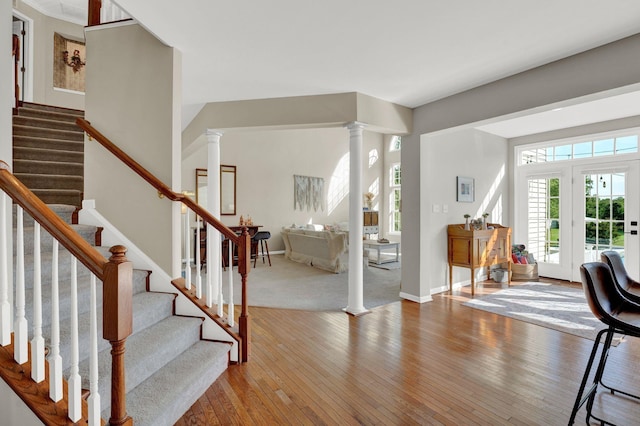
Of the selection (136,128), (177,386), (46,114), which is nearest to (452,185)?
(136,128)

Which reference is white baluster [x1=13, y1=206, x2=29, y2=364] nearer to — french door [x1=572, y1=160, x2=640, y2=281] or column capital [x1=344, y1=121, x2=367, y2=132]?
column capital [x1=344, y1=121, x2=367, y2=132]

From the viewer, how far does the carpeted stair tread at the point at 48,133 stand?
11.1ft

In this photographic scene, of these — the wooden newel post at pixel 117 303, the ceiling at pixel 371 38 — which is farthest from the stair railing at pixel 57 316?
the ceiling at pixel 371 38

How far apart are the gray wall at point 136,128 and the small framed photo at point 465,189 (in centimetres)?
401

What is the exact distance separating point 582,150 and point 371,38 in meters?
4.56

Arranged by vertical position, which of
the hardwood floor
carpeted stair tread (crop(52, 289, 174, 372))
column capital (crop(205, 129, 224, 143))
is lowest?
the hardwood floor

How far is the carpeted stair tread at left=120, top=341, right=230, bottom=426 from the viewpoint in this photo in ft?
5.65

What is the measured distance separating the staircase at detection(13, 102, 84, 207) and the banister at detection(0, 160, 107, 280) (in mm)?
2015

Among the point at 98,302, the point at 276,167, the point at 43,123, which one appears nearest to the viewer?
the point at 98,302

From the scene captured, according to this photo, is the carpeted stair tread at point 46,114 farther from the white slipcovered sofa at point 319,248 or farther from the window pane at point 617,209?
the window pane at point 617,209

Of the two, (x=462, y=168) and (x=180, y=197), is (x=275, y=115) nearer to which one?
(x=180, y=197)

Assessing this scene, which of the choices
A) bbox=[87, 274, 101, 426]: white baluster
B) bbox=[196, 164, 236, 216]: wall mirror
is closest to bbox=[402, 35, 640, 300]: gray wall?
bbox=[87, 274, 101, 426]: white baluster

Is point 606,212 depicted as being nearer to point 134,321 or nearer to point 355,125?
point 355,125

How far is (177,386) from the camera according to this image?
194 centimetres
